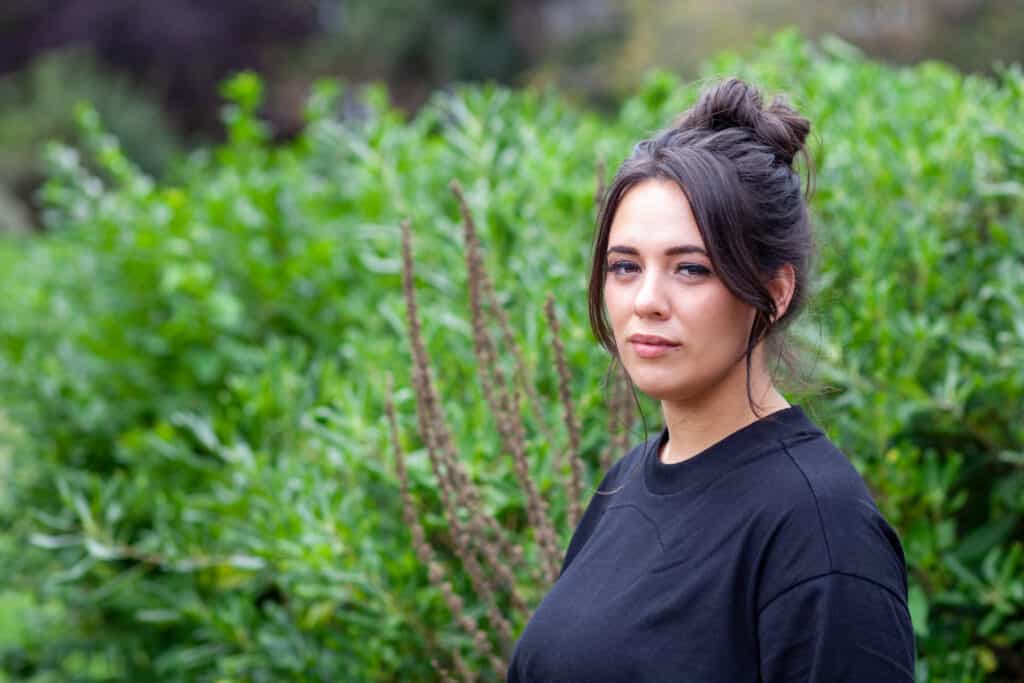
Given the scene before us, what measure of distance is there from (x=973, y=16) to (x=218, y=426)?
56.7ft

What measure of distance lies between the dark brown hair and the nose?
0.28ft

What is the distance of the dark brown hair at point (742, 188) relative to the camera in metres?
1.58

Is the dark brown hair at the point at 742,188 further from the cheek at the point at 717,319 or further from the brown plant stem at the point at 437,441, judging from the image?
the brown plant stem at the point at 437,441

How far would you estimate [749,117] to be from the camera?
5.71ft

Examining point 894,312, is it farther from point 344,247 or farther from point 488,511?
point 344,247

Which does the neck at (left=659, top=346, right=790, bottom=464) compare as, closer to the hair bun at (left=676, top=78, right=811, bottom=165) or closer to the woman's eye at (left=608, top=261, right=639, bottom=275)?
the woman's eye at (left=608, top=261, right=639, bottom=275)

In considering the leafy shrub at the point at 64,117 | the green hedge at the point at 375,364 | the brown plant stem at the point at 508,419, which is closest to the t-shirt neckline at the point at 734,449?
the green hedge at the point at 375,364

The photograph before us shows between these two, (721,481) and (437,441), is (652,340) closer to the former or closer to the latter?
(721,481)

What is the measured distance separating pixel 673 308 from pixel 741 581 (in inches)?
15.3

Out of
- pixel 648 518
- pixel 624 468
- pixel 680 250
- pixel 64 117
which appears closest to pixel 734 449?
pixel 648 518

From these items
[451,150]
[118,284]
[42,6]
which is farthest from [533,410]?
[42,6]

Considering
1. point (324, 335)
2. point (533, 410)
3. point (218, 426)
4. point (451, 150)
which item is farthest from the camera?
point (324, 335)

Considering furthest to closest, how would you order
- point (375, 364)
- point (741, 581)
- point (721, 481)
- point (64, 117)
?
point (64, 117)
point (375, 364)
point (721, 481)
point (741, 581)

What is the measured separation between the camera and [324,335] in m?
4.54
